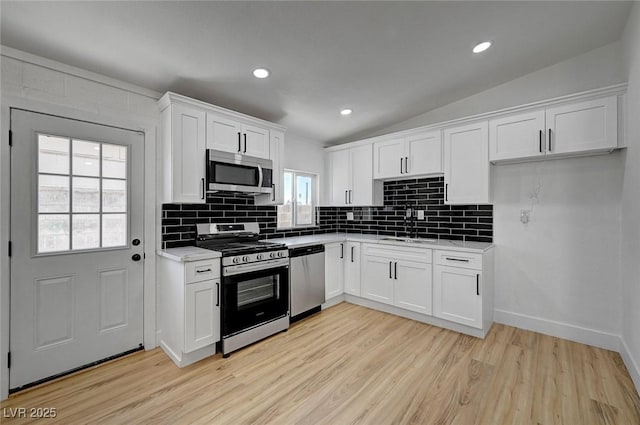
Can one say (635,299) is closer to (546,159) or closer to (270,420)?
(546,159)

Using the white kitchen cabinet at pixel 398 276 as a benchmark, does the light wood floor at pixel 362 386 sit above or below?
below

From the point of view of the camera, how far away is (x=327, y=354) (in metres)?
2.62

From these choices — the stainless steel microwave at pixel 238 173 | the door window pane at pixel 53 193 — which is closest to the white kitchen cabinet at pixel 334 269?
the stainless steel microwave at pixel 238 173

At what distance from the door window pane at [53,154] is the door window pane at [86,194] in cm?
13

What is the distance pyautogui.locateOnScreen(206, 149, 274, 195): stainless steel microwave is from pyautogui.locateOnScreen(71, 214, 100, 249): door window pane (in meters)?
0.99

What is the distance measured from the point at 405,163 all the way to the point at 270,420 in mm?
3185

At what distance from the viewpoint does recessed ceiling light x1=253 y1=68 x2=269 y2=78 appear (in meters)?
2.61

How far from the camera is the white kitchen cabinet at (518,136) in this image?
282 centimetres

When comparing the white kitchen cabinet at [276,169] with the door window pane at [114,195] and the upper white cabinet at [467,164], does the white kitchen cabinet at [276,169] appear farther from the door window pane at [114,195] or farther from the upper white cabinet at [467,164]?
the upper white cabinet at [467,164]

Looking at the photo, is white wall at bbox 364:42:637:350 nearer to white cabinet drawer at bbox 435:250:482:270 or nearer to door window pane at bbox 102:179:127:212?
white cabinet drawer at bbox 435:250:482:270

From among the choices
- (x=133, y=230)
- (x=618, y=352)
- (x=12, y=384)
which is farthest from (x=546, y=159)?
(x=12, y=384)

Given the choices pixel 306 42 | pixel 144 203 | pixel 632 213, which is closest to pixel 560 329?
pixel 632 213

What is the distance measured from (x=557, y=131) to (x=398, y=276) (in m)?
2.23

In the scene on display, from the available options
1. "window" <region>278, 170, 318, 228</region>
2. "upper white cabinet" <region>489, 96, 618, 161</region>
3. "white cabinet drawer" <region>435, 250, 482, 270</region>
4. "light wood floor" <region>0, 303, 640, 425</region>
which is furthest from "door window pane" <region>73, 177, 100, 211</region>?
"upper white cabinet" <region>489, 96, 618, 161</region>
